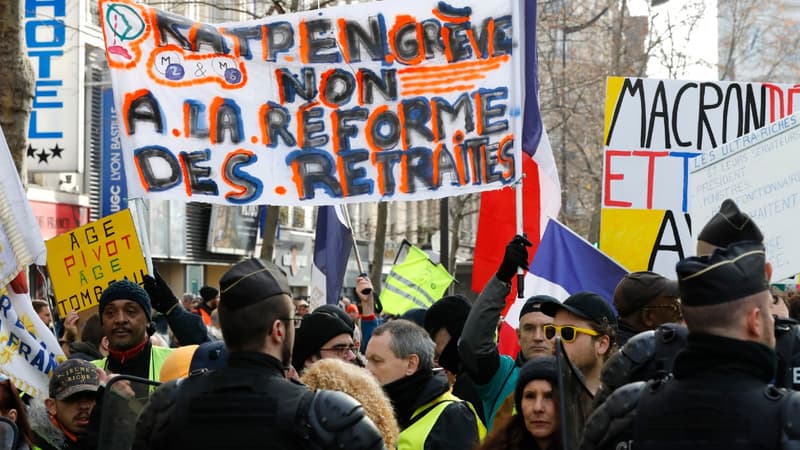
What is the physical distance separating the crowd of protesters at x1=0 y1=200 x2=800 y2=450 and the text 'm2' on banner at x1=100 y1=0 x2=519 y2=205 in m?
1.57

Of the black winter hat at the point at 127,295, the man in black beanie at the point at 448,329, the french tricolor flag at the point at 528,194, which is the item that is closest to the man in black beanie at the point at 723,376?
the man in black beanie at the point at 448,329

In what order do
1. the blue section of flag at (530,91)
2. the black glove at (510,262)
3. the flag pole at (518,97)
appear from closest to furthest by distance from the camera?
the black glove at (510,262) < the flag pole at (518,97) < the blue section of flag at (530,91)

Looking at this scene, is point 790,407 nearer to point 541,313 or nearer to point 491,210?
point 541,313

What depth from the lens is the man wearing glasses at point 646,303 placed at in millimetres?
5691

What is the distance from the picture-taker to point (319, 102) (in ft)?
30.1

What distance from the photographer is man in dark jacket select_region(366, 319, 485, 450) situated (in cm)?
546

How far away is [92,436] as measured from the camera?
5.65m

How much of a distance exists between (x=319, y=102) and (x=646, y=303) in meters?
3.98

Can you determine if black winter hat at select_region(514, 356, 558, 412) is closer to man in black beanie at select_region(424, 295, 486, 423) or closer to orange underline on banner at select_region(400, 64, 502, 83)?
man in black beanie at select_region(424, 295, 486, 423)

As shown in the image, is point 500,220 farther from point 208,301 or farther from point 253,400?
point 208,301

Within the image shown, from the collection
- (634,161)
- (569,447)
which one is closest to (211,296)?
(634,161)

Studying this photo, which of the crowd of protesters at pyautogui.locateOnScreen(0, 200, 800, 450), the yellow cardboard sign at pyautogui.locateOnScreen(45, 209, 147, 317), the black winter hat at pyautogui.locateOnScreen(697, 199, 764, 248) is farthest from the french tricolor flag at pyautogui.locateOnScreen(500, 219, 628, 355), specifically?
the black winter hat at pyautogui.locateOnScreen(697, 199, 764, 248)

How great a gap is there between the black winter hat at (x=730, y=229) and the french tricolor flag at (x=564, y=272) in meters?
4.06

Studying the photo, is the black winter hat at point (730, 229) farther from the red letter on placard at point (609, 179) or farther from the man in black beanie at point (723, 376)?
the red letter on placard at point (609, 179)
